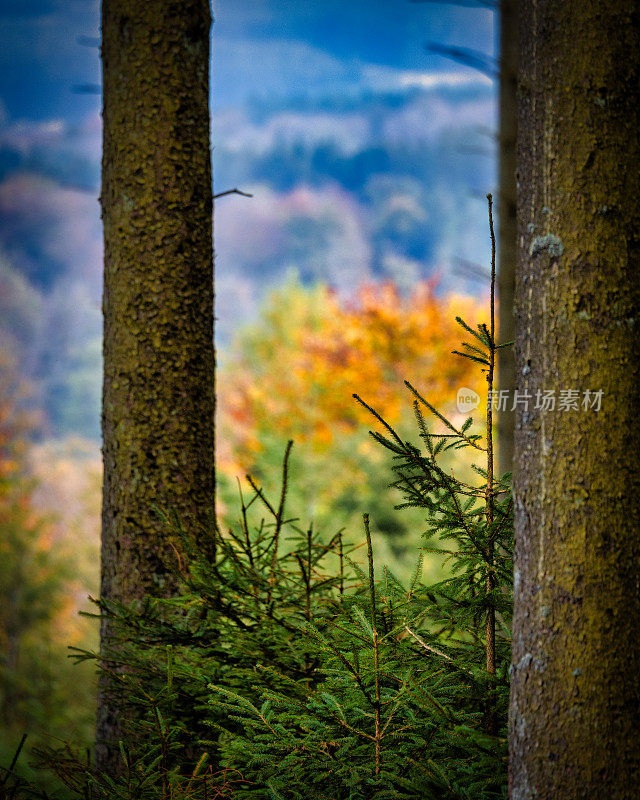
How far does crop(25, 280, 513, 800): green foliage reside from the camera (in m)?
1.66

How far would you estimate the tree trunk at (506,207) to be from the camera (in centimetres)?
434

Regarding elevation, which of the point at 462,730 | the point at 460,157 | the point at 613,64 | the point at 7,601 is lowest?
the point at 7,601

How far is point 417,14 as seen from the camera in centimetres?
3669

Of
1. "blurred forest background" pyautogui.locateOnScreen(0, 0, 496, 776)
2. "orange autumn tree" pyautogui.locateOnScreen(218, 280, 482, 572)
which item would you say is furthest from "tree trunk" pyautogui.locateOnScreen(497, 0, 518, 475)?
"orange autumn tree" pyautogui.locateOnScreen(218, 280, 482, 572)

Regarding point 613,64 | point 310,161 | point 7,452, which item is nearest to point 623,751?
point 613,64

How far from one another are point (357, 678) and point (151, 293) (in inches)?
70.1

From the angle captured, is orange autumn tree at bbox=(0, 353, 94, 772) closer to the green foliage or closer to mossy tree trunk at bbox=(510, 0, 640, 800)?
the green foliage

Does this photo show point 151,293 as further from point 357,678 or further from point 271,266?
point 271,266

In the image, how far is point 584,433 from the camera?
1.44 meters

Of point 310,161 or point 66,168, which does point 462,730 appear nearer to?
point 66,168

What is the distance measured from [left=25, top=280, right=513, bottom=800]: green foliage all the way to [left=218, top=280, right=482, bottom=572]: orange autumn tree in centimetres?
935

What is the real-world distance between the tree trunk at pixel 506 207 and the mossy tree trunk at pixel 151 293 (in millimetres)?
2255

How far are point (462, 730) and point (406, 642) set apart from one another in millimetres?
406

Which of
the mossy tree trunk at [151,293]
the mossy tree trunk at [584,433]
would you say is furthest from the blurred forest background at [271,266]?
the mossy tree trunk at [584,433]
